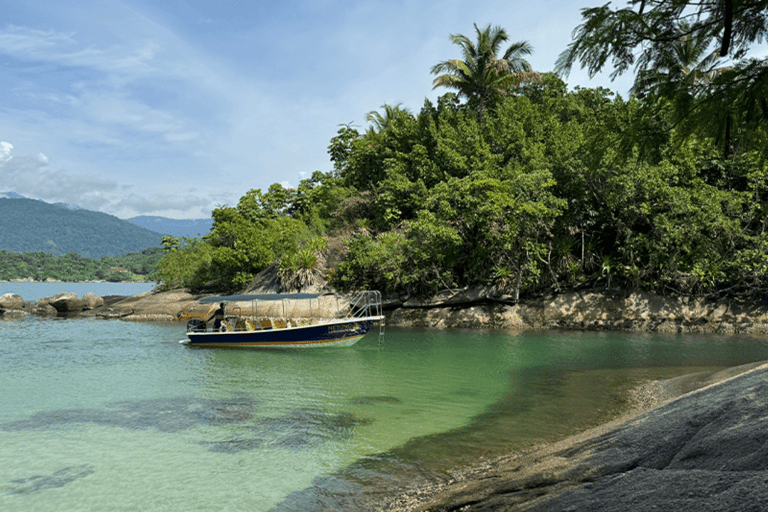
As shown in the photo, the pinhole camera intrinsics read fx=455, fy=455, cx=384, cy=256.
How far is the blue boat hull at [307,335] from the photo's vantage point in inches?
766

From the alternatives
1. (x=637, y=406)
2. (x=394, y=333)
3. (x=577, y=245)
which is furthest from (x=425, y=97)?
(x=637, y=406)

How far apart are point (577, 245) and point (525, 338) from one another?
7500 millimetres

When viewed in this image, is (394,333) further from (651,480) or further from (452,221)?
(651,480)

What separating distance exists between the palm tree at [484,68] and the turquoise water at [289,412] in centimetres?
1912

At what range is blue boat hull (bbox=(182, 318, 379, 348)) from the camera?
19.5 metres

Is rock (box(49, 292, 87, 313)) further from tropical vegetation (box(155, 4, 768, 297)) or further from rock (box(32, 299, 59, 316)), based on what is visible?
tropical vegetation (box(155, 4, 768, 297))

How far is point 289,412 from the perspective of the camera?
10.5m

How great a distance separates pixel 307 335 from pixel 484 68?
72.9 feet

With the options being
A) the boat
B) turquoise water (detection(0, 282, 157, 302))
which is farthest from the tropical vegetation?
turquoise water (detection(0, 282, 157, 302))

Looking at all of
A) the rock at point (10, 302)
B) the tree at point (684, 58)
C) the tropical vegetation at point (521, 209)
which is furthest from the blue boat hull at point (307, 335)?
the rock at point (10, 302)

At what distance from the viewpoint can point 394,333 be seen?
77.9 feet

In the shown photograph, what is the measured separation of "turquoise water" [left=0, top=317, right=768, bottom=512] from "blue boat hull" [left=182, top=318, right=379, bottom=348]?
59cm

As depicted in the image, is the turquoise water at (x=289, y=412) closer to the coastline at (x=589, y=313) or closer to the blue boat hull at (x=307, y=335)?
the blue boat hull at (x=307, y=335)

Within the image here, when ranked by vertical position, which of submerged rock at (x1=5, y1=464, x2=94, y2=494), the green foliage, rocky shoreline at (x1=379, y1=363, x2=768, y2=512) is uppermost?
the green foliage
